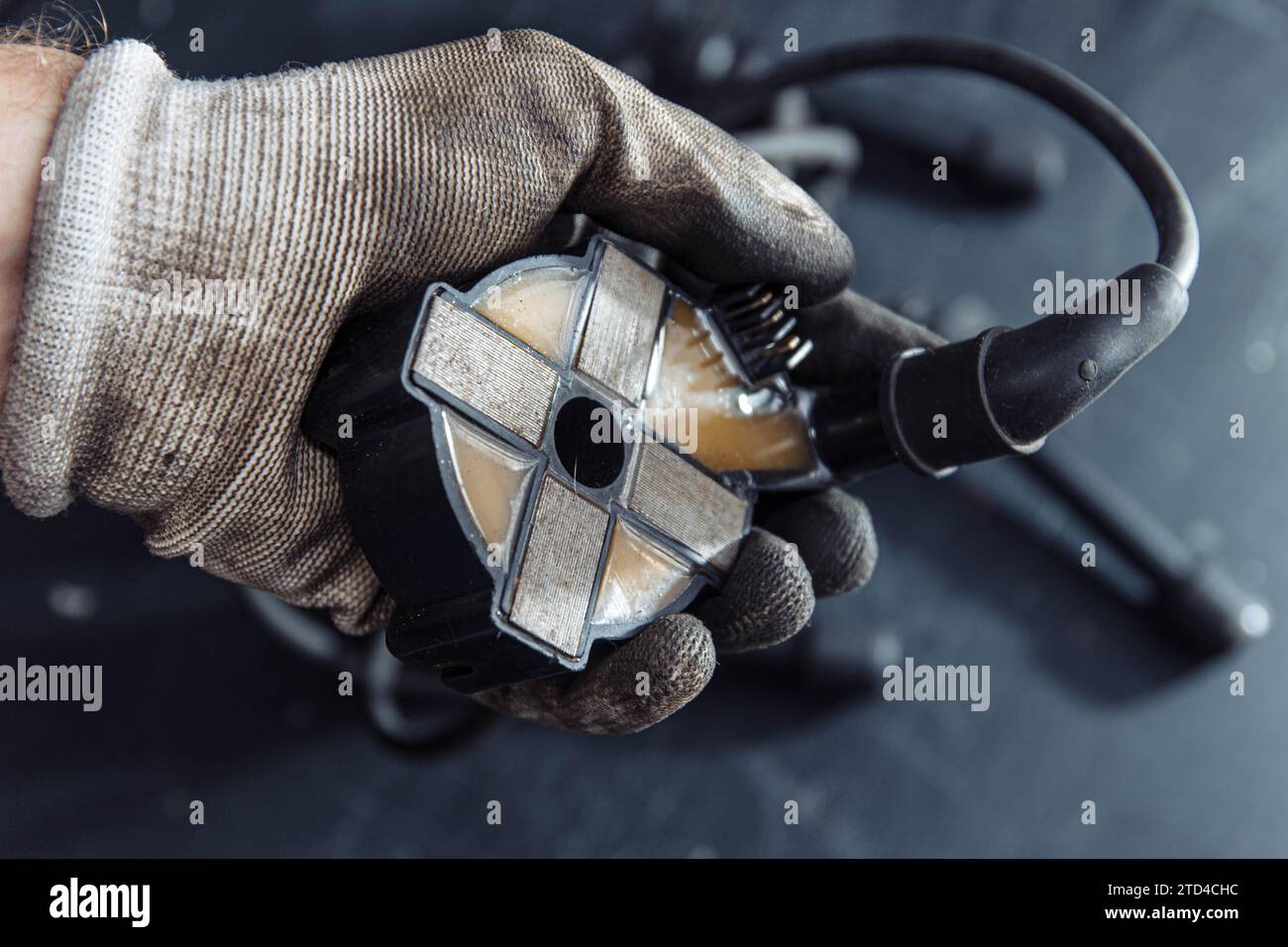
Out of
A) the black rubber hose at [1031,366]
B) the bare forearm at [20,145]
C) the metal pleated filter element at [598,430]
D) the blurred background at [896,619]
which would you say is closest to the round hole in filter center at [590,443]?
the metal pleated filter element at [598,430]

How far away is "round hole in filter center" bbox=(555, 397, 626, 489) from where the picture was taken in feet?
2.21

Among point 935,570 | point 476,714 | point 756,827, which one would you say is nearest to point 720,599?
point 476,714

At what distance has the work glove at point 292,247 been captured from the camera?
0.63 meters

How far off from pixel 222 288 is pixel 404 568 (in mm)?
189

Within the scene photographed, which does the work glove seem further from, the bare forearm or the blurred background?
the blurred background

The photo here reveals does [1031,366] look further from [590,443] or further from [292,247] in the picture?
[292,247]

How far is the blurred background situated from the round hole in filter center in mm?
607

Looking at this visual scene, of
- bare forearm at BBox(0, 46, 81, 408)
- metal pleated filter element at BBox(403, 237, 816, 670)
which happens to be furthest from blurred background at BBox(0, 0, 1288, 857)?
metal pleated filter element at BBox(403, 237, 816, 670)

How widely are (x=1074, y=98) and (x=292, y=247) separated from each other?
21.7 inches

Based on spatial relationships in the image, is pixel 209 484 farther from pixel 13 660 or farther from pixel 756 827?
pixel 756 827

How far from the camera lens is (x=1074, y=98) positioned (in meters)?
0.82

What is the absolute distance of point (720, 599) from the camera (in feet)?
2.42

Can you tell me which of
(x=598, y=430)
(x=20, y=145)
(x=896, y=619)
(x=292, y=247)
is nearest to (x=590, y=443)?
(x=598, y=430)

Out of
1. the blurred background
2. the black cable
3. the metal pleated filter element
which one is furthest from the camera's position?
the blurred background
